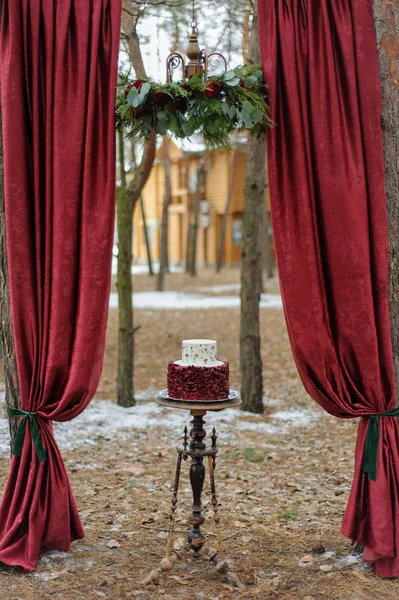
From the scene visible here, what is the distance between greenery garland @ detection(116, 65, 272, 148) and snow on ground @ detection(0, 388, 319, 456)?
351 cm

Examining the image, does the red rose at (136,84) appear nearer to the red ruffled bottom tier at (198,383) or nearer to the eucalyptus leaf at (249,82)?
the eucalyptus leaf at (249,82)

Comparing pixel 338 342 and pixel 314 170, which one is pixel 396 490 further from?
pixel 314 170

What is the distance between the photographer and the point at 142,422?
7.09 m

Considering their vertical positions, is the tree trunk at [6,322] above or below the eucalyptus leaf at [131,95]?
below

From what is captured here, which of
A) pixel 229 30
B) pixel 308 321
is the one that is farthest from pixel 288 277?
pixel 229 30

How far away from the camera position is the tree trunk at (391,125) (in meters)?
3.72

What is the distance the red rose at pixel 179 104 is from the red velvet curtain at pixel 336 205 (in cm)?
48

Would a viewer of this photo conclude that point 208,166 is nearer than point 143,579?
No

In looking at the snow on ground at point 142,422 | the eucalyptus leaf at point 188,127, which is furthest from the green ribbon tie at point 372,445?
the snow on ground at point 142,422

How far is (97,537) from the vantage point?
13.8 feet

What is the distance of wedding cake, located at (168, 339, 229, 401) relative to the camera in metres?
3.53

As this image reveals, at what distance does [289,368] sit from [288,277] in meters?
6.02

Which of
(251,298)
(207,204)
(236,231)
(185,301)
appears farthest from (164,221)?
(251,298)

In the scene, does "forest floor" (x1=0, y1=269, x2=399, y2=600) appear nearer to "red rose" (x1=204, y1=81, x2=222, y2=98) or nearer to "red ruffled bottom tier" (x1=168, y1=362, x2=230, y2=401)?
"red ruffled bottom tier" (x1=168, y1=362, x2=230, y2=401)
